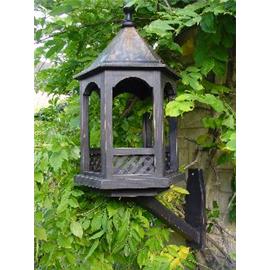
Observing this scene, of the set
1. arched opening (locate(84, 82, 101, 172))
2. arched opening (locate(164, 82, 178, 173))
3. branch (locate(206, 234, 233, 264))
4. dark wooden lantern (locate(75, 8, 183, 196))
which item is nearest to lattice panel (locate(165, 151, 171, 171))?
arched opening (locate(164, 82, 178, 173))

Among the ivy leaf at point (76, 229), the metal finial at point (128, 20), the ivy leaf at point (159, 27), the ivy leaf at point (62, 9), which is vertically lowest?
the ivy leaf at point (76, 229)

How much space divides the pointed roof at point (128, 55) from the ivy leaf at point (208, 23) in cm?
23

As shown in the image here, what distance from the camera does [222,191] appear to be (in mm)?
1894

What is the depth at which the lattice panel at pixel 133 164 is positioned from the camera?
3.93 feet

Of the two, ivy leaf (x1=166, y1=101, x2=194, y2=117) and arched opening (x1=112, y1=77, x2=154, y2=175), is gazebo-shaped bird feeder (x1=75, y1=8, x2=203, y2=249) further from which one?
arched opening (x1=112, y1=77, x2=154, y2=175)

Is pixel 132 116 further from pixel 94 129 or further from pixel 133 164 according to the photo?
pixel 133 164

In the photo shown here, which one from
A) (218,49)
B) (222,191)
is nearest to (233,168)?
(222,191)

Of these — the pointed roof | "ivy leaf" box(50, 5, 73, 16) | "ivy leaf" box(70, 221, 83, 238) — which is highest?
"ivy leaf" box(50, 5, 73, 16)

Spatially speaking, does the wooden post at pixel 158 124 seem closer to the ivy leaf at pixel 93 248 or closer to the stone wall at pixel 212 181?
the ivy leaf at pixel 93 248

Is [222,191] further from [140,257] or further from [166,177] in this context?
[166,177]

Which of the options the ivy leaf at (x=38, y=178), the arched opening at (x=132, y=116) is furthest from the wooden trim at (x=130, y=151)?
the arched opening at (x=132, y=116)

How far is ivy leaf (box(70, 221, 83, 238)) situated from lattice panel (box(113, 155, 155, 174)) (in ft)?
0.92

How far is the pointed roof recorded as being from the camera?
119 cm
